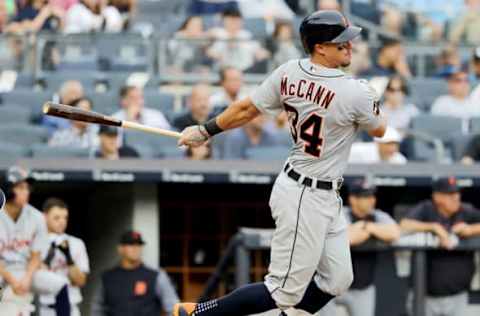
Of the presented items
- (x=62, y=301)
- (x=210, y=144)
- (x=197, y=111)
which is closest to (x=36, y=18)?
(x=197, y=111)

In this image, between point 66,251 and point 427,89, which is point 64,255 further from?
point 427,89

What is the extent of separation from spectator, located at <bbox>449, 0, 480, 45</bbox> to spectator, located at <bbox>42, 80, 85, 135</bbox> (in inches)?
151

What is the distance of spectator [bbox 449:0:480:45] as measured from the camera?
509 inches

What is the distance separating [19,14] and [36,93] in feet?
5.59

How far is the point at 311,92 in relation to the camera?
6.42 m

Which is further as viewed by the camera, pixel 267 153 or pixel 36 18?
pixel 36 18

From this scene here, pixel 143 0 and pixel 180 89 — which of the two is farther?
pixel 143 0

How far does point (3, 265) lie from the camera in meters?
9.38

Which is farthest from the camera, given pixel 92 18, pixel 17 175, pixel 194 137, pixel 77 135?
pixel 92 18

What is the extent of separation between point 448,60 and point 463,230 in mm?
3123

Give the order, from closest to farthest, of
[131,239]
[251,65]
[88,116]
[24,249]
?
[88,116] → [24,249] → [131,239] → [251,65]

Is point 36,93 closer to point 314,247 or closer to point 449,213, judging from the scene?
point 449,213

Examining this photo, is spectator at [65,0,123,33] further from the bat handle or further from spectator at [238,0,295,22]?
the bat handle

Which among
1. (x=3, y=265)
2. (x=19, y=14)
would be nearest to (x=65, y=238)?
(x=3, y=265)
